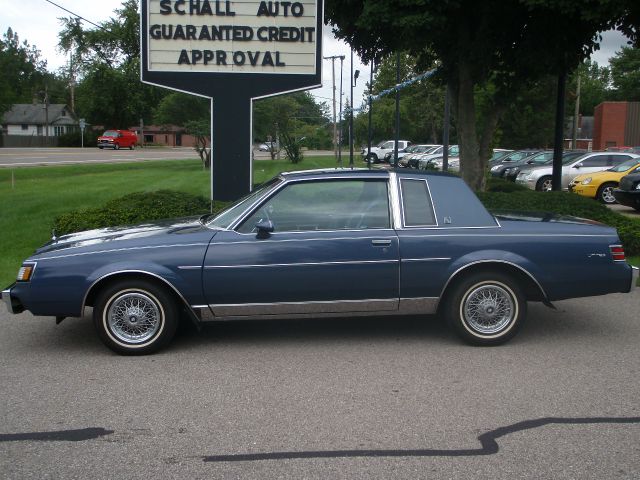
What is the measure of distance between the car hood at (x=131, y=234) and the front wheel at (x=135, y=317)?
440 mm

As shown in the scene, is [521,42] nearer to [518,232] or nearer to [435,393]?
[518,232]

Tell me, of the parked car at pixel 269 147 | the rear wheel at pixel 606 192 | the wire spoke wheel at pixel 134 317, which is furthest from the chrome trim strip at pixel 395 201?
the parked car at pixel 269 147

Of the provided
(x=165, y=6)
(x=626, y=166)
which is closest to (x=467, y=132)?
(x=165, y=6)

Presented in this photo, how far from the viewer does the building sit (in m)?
56.8

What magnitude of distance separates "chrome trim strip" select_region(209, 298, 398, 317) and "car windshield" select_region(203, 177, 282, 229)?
0.74 m

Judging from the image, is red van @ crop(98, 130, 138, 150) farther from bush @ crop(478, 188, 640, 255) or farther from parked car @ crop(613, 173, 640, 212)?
bush @ crop(478, 188, 640, 255)

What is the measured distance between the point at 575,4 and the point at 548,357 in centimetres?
651

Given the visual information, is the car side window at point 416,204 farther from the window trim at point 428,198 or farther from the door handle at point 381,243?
the door handle at point 381,243

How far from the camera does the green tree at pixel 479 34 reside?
11117 millimetres

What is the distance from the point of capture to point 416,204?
6.40 meters

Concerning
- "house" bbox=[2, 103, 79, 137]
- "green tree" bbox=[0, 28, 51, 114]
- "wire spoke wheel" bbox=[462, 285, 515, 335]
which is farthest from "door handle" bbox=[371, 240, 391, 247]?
"green tree" bbox=[0, 28, 51, 114]

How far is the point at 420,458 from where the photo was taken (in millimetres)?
4105

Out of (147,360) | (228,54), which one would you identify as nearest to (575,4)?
(228,54)

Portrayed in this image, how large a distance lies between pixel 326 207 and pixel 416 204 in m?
0.82
